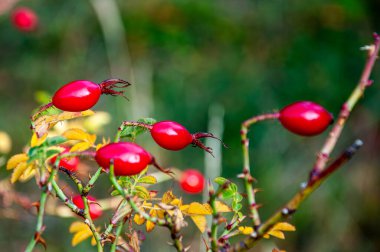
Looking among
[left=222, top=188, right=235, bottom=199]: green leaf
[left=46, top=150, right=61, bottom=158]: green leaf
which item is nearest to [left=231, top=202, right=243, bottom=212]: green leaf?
Result: [left=222, top=188, right=235, bottom=199]: green leaf

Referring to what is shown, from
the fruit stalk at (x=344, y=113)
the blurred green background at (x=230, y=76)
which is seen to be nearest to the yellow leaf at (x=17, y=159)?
the fruit stalk at (x=344, y=113)

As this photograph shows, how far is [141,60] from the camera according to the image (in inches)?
Result: 149

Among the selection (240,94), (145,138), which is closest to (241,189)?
(145,138)

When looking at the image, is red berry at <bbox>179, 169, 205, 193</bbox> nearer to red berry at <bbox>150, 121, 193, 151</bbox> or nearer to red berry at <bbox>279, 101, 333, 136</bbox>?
red berry at <bbox>150, 121, 193, 151</bbox>

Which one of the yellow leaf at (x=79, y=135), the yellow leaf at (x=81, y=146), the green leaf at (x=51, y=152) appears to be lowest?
the green leaf at (x=51, y=152)

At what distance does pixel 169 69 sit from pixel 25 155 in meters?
3.20

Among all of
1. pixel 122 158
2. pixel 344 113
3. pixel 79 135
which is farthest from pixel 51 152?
pixel 344 113

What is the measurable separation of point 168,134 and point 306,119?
0.56 ft

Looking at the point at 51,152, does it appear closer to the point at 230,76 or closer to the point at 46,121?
the point at 46,121

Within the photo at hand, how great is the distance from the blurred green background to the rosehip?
5.24 feet

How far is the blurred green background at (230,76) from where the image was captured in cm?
276

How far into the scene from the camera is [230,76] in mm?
3646

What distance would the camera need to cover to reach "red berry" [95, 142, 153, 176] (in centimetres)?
53

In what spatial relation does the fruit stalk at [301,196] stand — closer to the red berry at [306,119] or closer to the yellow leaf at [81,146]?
the red berry at [306,119]
